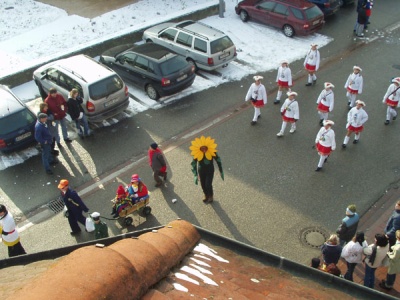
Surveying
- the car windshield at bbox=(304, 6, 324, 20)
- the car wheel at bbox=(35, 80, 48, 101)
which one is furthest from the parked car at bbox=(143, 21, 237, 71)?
the car wheel at bbox=(35, 80, 48, 101)

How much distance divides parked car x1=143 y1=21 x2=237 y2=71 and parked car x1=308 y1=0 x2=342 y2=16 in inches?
246

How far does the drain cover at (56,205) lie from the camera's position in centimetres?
1080

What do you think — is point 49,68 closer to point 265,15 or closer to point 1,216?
point 1,216

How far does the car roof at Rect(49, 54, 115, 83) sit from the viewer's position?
44.0 ft

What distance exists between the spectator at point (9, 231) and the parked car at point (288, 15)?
14.3m

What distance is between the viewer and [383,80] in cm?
1606

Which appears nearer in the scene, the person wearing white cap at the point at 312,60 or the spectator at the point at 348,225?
the spectator at the point at 348,225

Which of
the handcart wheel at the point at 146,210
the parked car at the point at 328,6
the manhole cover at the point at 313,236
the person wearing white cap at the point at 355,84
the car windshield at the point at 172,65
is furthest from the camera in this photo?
the parked car at the point at 328,6

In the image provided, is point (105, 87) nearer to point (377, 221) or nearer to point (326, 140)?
point (326, 140)

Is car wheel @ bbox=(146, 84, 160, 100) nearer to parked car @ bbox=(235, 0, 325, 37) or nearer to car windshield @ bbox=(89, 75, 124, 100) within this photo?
car windshield @ bbox=(89, 75, 124, 100)

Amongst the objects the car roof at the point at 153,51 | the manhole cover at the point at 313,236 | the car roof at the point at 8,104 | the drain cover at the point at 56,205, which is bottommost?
the drain cover at the point at 56,205

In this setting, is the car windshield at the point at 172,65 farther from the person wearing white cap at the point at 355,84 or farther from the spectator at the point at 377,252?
the spectator at the point at 377,252

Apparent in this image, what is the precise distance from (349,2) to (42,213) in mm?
18372

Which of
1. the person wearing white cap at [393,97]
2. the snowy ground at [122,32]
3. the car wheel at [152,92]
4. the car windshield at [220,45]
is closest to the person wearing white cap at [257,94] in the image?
the snowy ground at [122,32]
